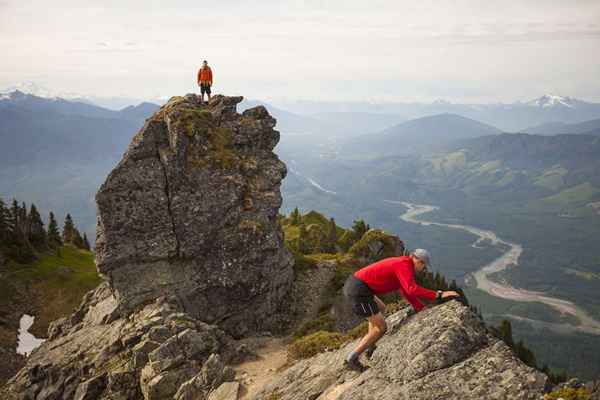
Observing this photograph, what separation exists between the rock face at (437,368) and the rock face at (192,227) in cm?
2049

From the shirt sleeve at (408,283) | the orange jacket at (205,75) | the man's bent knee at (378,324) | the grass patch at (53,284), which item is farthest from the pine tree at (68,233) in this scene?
the shirt sleeve at (408,283)

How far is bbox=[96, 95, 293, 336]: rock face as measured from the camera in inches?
1401

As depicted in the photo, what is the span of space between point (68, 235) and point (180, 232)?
117459 mm

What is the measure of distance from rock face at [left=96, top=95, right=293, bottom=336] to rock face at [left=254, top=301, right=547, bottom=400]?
20.5 metres

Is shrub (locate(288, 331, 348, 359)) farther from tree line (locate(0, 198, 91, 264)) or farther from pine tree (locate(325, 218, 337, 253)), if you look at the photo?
tree line (locate(0, 198, 91, 264))

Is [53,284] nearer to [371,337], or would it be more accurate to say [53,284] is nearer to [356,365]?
[356,365]

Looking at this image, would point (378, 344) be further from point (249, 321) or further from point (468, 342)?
point (249, 321)

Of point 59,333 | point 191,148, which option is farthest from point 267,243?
point 59,333

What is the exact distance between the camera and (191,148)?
39.1 meters

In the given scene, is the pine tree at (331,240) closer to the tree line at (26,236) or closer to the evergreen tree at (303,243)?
the evergreen tree at (303,243)

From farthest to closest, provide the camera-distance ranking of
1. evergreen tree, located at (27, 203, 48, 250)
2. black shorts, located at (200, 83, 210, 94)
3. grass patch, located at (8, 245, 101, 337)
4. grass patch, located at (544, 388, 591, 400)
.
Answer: evergreen tree, located at (27, 203, 48, 250), grass patch, located at (8, 245, 101, 337), black shorts, located at (200, 83, 210, 94), grass patch, located at (544, 388, 591, 400)

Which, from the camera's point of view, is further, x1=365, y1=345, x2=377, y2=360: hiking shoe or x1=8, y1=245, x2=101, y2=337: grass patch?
x1=8, y1=245, x2=101, y2=337: grass patch

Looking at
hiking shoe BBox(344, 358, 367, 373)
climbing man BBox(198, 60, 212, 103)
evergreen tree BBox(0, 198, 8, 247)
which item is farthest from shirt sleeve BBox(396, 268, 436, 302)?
evergreen tree BBox(0, 198, 8, 247)

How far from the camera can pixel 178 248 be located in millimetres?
36781
